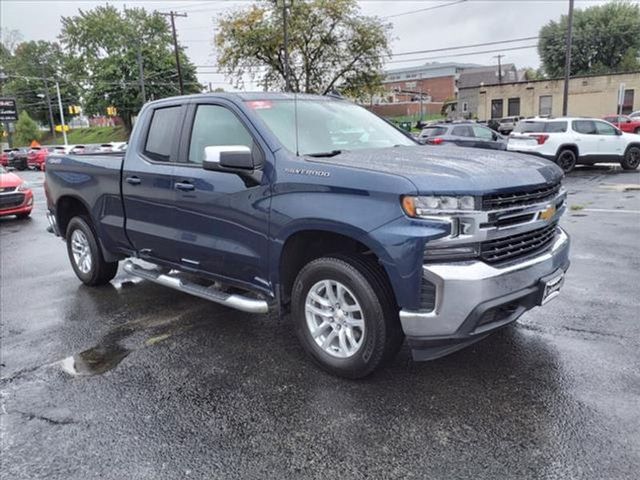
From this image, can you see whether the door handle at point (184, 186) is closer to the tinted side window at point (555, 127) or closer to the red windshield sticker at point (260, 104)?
the red windshield sticker at point (260, 104)

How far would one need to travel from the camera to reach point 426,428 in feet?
Result: 10.1

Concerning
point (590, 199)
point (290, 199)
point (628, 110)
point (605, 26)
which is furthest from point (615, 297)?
point (605, 26)

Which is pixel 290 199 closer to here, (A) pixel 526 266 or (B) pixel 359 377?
(B) pixel 359 377

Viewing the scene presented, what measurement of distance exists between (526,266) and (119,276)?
5.10 metres

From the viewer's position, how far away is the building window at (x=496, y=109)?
50247 mm

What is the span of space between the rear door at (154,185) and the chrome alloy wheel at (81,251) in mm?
1178

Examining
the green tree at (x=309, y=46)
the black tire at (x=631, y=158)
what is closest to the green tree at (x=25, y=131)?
the green tree at (x=309, y=46)

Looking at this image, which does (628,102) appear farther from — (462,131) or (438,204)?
(438,204)

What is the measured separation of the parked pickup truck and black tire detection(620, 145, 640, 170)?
15.7 metres

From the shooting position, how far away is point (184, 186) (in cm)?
441

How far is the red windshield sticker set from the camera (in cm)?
417

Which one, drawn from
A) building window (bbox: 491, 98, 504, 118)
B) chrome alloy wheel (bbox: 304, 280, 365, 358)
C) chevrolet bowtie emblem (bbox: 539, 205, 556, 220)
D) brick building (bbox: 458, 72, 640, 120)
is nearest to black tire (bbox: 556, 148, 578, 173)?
chevrolet bowtie emblem (bbox: 539, 205, 556, 220)

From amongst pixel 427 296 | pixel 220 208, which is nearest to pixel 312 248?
pixel 220 208

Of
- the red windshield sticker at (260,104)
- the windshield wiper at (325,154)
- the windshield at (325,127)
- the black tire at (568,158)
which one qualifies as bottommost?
the black tire at (568,158)
